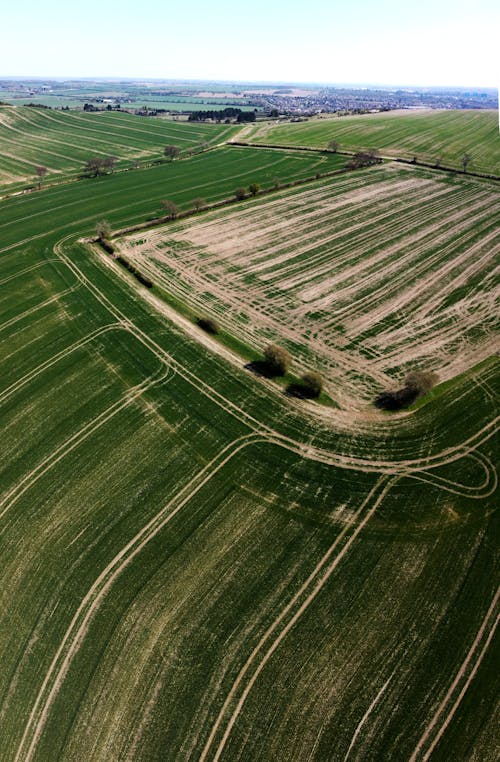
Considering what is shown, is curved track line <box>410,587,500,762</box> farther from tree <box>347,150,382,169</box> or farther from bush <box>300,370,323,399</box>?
tree <box>347,150,382,169</box>

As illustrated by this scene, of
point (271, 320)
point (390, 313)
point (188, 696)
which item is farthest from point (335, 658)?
point (390, 313)

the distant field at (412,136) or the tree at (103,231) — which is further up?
the distant field at (412,136)

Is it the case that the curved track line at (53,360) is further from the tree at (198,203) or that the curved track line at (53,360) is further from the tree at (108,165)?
the tree at (108,165)

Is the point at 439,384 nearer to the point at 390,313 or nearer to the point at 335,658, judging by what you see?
the point at 390,313

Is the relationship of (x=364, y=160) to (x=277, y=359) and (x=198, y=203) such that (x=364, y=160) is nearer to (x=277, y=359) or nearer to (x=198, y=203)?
(x=198, y=203)

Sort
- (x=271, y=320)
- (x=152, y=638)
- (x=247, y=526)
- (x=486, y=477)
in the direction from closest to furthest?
(x=152, y=638), (x=247, y=526), (x=486, y=477), (x=271, y=320)

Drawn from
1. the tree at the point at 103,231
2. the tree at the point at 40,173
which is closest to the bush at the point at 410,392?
the tree at the point at 103,231
